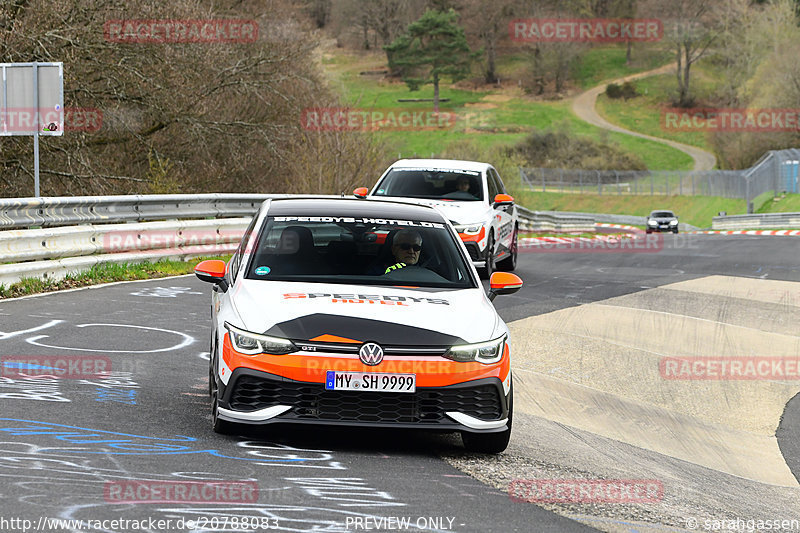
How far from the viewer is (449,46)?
447ft

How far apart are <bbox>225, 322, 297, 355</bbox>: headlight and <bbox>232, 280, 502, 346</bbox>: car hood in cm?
4

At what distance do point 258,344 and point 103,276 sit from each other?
9.74 m

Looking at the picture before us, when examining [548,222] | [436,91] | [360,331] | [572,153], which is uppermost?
[436,91]

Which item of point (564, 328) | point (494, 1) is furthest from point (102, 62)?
point (494, 1)

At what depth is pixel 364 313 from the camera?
6.43 meters

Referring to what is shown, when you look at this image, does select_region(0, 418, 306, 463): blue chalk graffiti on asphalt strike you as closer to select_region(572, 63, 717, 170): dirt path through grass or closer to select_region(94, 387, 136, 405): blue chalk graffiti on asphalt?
Answer: select_region(94, 387, 136, 405): blue chalk graffiti on asphalt

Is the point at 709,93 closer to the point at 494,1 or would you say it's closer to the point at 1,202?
the point at 494,1
